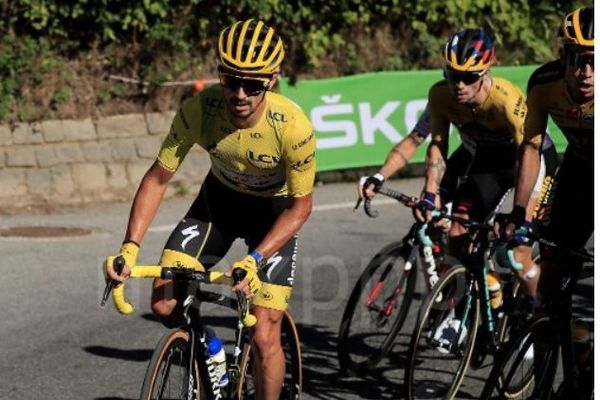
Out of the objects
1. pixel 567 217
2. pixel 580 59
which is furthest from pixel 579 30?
pixel 567 217

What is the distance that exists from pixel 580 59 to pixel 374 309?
103 inches

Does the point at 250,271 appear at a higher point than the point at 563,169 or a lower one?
lower

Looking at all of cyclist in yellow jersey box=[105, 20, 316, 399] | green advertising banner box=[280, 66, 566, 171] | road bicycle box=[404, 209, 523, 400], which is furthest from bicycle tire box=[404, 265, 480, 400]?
green advertising banner box=[280, 66, 566, 171]

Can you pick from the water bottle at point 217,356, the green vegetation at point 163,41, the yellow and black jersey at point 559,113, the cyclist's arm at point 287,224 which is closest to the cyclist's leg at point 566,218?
the yellow and black jersey at point 559,113

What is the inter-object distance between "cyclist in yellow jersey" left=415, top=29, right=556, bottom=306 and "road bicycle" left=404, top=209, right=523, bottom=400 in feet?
0.86

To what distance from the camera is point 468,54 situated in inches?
292

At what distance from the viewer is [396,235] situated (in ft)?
40.5

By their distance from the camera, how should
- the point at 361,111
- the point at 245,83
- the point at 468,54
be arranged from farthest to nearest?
the point at 361,111 < the point at 468,54 < the point at 245,83

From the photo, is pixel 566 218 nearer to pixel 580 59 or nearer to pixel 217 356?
pixel 580 59

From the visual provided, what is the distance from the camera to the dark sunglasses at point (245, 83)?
226 inches

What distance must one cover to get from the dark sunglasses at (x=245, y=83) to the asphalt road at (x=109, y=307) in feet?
7.88

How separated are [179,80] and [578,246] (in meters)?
9.12

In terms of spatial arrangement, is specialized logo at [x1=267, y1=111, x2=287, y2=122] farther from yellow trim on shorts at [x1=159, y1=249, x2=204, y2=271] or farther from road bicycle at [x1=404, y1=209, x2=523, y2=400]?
road bicycle at [x1=404, y1=209, x2=523, y2=400]

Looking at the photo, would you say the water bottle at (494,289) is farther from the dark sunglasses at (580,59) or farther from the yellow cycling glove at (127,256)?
the yellow cycling glove at (127,256)
